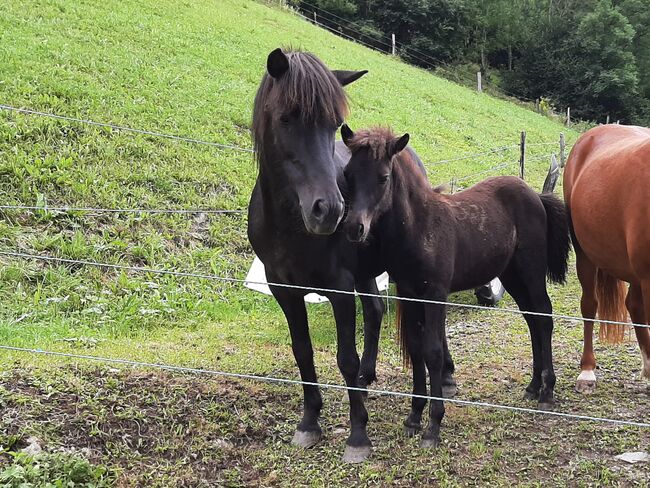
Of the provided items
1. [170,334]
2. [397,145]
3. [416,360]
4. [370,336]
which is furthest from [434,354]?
[170,334]

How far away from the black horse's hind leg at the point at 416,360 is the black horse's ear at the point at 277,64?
5.70 ft

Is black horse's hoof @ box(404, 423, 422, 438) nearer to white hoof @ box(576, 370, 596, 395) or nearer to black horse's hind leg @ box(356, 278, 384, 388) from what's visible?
black horse's hind leg @ box(356, 278, 384, 388)

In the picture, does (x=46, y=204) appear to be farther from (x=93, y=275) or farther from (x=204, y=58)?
(x=204, y=58)

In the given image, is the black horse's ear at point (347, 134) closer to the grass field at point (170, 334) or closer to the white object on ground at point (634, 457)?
the grass field at point (170, 334)

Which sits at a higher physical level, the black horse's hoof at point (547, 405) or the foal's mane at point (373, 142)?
the foal's mane at point (373, 142)

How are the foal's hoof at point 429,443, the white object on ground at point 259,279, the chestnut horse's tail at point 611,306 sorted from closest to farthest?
the foal's hoof at point 429,443 → the chestnut horse's tail at point 611,306 → the white object on ground at point 259,279

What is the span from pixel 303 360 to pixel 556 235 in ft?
7.78

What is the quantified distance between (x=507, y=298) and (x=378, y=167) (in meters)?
4.53

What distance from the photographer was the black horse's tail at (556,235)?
4848mm

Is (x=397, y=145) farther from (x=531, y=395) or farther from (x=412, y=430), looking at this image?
(x=531, y=395)

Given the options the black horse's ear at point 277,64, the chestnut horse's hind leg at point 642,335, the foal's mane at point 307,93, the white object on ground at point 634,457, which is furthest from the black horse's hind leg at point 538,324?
the black horse's ear at point 277,64

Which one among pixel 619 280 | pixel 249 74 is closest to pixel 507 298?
pixel 619 280

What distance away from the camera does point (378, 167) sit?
3.62 m

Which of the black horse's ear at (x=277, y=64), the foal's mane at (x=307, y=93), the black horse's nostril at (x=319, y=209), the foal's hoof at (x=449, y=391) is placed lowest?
the foal's hoof at (x=449, y=391)
